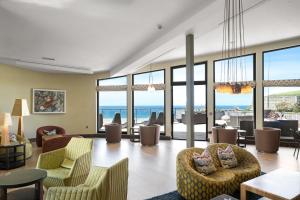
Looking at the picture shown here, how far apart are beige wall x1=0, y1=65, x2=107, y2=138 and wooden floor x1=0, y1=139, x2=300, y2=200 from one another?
1749mm

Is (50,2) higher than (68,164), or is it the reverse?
(50,2)

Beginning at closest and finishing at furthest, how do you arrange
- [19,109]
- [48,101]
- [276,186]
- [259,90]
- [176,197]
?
[276,186], [176,197], [19,109], [259,90], [48,101]

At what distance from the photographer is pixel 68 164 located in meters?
4.04

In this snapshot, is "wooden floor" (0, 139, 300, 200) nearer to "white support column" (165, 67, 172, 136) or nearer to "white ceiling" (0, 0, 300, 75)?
"white support column" (165, 67, 172, 136)

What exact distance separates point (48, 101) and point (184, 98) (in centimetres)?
584

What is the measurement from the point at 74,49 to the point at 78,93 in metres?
4.22

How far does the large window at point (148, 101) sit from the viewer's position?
9.50 m

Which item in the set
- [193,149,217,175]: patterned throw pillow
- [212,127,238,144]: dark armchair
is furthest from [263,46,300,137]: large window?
[193,149,217,175]: patterned throw pillow

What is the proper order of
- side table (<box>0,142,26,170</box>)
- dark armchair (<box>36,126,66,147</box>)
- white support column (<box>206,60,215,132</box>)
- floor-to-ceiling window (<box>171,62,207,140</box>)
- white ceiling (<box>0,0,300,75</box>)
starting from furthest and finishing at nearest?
1. floor-to-ceiling window (<box>171,62,207,140</box>)
2. white support column (<box>206,60,215,132</box>)
3. dark armchair (<box>36,126,66,147</box>)
4. side table (<box>0,142,26,170</box>)
5. white ceiling (<box>0,0,300,75</box>)

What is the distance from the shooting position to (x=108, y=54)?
6.93 meters

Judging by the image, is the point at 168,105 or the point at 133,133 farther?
the point at 133,133

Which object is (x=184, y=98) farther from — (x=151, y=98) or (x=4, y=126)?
(x=4, y=126)

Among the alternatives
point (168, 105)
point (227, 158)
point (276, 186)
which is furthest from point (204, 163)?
point (168, 105)

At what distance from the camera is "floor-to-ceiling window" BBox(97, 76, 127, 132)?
1002cm
